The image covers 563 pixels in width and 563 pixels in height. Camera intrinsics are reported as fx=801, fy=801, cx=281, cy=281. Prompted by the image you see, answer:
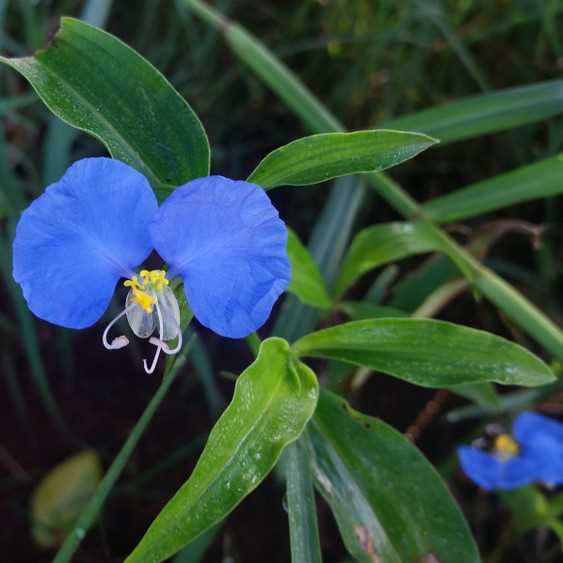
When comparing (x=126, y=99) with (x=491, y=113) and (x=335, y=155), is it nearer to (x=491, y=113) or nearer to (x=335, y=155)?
(x=335, y=155)

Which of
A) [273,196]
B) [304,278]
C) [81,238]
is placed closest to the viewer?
[81,238]

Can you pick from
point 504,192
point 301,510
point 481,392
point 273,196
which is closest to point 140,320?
point 301,510

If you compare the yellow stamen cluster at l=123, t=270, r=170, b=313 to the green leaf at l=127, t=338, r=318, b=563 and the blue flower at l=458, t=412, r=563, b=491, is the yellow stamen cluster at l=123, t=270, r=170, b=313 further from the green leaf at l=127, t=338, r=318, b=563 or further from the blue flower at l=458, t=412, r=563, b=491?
the blue flower at l=458, t=412, r=563, b=491

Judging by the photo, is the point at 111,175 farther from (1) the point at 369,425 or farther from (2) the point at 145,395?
(2) the point at 145,395

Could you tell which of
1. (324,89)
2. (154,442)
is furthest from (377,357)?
(324,89)

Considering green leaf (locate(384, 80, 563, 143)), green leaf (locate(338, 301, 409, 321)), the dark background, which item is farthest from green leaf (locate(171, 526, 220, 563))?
green leaf (locate(384, 80, 563, 143))

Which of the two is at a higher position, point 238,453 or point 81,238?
point 81,238

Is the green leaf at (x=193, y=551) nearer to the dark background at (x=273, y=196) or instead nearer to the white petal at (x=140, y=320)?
the dark background at (x=273, y=196)

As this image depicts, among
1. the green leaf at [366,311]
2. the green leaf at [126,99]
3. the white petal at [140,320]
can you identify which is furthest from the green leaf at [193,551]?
the green leaf at [126,99]
